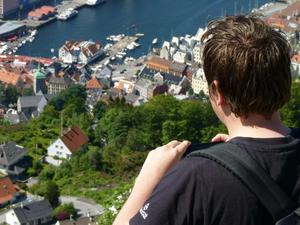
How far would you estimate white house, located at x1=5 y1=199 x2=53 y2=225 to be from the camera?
284 inches

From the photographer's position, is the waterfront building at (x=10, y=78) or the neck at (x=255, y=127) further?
the waterfront building at (x=10, y=78)

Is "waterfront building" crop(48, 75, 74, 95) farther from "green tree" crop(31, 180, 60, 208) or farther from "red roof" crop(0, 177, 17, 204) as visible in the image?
"green tree" crop(31, 180, 60, 208)

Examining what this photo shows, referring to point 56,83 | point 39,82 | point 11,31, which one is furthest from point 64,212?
point 11,31

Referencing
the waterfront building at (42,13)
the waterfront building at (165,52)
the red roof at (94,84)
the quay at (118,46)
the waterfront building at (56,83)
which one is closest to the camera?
the red roof at (94,84)

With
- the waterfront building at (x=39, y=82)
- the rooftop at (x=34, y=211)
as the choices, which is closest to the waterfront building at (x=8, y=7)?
the waterfront building at (x=39, y=82)

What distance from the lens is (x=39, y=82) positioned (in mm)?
15539

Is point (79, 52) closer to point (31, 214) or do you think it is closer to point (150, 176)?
point (31, 214)

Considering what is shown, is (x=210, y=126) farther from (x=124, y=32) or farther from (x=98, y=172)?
(x=124, y=32)

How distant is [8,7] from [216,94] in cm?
2130

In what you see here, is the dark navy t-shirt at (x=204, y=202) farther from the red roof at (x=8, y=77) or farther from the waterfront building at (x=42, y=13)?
the waterfront building at (x=42, y=13)

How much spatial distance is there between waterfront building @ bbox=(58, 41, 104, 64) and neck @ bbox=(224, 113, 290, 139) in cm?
1615

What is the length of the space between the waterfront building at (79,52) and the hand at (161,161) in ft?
52.9

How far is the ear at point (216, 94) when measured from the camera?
781mm

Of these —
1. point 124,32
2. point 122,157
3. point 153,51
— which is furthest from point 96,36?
point 122,157
